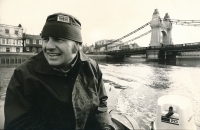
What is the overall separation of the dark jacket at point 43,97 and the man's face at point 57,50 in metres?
0.06

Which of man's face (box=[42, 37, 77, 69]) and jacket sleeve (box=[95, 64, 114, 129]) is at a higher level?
man's face (box=[42, 37, 77, 69])

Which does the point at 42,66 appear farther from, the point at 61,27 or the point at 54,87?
the point at 61,27

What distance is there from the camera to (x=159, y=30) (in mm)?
22625

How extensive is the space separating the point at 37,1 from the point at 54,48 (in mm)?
2356

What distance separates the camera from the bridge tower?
21953mm

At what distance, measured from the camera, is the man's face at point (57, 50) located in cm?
110

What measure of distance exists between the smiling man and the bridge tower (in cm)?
2190

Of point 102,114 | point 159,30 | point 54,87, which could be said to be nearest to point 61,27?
point 54,87

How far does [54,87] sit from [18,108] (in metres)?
0.26

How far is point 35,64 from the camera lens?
1.10 meters

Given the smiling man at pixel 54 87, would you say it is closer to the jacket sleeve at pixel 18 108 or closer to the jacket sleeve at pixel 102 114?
the jacket sleeve at pixel 18 108

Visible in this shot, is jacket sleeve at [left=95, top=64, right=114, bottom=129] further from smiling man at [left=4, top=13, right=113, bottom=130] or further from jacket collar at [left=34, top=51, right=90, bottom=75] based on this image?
jacket collar at [left=34, top=51, right=90, bottom=75]

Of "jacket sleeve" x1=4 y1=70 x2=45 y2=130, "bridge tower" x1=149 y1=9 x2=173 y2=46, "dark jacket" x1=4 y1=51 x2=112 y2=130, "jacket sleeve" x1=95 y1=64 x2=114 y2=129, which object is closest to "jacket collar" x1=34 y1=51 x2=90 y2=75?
"dark jacket" x1=4 y1=51 x2=112 y2=130

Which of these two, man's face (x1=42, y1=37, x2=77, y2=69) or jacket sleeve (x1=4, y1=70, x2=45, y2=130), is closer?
jacket sleeve (x1=4, y1=70, x2=45, y2=130)
